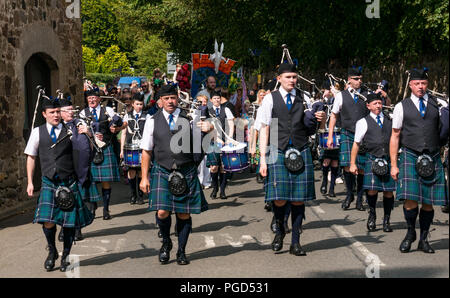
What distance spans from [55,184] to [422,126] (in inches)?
144

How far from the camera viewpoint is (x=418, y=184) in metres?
6.74

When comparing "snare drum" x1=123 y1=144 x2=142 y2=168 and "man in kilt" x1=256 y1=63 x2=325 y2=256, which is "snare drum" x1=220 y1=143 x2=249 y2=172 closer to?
"snare drum" x1=123 y1=144 x2=142 y2=168

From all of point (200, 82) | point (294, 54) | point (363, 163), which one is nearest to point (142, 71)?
point (294, 54)

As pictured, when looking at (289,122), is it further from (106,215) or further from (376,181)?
(106,215)

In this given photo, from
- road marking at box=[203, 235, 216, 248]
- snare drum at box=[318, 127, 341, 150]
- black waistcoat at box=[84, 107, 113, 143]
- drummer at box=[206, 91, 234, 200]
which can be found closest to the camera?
road marking at box=[203, 235, 216, 248]

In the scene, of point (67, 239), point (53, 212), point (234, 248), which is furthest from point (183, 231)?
Answer: point (53, 212)

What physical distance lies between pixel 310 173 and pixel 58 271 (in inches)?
107

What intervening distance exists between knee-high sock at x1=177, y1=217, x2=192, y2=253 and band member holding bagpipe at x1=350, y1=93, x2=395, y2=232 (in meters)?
2.44

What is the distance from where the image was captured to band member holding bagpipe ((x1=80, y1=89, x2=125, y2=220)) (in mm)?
9758

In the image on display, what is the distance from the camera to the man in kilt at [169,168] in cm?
665

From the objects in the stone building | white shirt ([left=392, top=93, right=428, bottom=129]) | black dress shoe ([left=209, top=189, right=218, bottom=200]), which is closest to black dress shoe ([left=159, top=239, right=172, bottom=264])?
white shirt ([left=392, top=93, right=428, bottom=129])

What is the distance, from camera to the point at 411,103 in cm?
664

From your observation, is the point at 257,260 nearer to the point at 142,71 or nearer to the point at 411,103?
the point at 411,103

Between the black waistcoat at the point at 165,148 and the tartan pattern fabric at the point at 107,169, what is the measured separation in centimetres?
324
